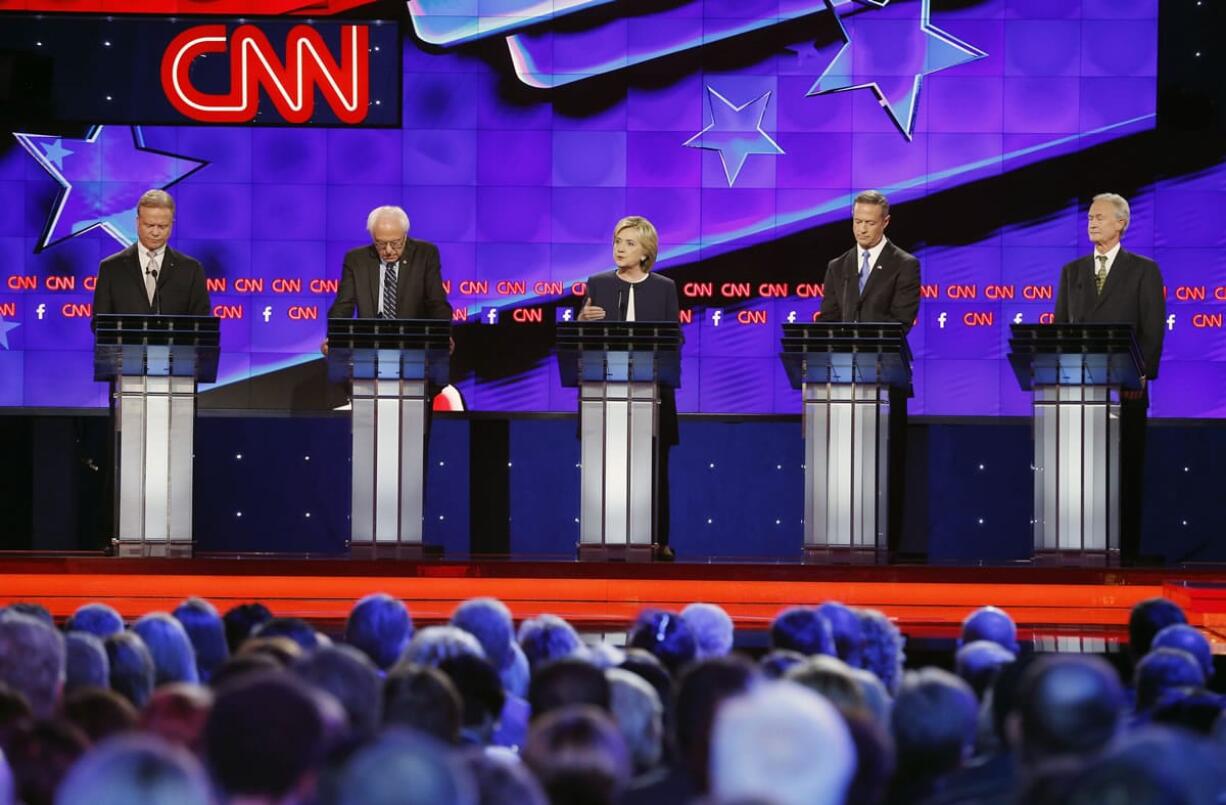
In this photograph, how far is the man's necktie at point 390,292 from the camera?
787cm

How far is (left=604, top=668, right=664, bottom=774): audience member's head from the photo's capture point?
9.92ft

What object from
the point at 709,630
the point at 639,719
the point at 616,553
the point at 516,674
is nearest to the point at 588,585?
the point at 616,553

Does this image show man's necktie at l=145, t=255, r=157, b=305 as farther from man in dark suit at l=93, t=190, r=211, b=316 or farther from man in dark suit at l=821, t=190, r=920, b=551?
man in dark suit at l=821, t=190, r=920, b=551

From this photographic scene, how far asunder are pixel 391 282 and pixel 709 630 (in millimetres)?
4141

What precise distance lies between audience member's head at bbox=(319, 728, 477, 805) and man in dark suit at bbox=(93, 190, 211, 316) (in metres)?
5.84

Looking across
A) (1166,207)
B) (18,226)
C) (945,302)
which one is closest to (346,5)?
(18,226)

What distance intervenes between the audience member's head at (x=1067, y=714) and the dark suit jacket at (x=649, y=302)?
496cm

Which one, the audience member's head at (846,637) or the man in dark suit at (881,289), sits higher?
the man in dark suit at (881,289)

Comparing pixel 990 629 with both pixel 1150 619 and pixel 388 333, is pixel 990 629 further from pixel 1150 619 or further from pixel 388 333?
pixel 388 333

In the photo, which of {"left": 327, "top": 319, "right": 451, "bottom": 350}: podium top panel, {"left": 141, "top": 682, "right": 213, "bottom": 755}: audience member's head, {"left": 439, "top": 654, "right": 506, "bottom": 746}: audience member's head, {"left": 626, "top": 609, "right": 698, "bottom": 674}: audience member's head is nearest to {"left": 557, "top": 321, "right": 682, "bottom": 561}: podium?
{"left": 327, "top": 319, "right": 451, "bottom": 350}: podium top panel

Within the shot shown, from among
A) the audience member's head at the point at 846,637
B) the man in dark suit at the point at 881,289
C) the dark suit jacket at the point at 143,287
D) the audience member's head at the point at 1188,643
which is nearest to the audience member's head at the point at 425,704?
the audience member's head at the point at 846,637

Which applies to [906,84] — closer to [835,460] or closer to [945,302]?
[945,302]

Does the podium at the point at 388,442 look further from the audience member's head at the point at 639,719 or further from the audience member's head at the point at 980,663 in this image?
the audience member's head at the point at 639,719

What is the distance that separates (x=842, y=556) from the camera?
7.25 m
